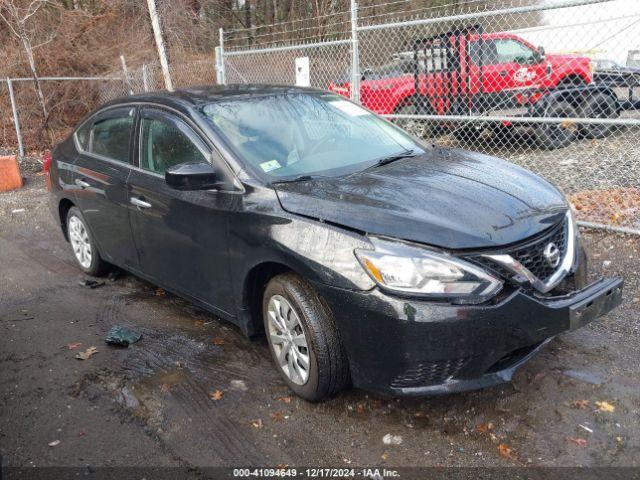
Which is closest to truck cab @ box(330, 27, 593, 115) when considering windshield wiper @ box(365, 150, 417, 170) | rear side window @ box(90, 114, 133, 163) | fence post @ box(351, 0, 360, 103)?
fence post @ box(351, 0, 360, 103)

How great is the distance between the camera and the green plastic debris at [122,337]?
160 inches

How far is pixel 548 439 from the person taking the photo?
2836 millimetres

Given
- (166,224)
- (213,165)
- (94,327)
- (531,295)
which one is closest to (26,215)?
(94,327)

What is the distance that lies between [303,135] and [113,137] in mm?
1778

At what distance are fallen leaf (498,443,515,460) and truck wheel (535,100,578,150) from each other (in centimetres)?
725

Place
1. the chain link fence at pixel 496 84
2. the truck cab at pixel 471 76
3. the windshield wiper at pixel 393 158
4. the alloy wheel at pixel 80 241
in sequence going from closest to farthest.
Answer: the windshield wiper at pixel 393 158, the alloy wheel at pixel 80 241, the chain link fence at pixel 496 84, the truck cab at pixel 471 76

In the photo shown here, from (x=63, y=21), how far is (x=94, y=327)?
13.9m

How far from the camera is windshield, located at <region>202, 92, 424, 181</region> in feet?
11.8

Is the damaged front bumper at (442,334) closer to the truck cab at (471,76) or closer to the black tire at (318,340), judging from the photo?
the black tire at (318,340)

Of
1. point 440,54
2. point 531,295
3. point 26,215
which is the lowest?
point 26,215

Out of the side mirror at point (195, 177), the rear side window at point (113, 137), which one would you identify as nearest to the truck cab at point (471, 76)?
the rear side window at point (113, 137)

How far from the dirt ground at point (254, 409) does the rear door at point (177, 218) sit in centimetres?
49

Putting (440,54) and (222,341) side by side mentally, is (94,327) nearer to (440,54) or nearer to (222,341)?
(222,341)

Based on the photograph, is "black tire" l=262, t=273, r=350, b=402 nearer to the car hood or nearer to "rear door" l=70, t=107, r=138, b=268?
the car hood
